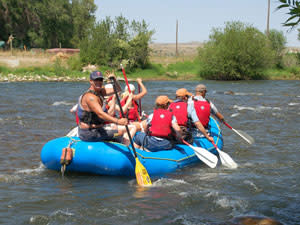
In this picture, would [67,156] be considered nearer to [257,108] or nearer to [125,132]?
[125,132]

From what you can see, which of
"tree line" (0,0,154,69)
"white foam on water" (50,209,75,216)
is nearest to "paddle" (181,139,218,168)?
"white foam on water" (50,209,75,216)

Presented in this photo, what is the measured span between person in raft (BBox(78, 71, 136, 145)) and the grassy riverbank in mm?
25659

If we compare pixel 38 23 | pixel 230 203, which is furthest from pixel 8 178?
pixel 38 23

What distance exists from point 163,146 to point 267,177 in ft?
5.42

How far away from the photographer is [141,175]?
5727 millimetres

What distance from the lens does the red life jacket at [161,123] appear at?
617 centimetres

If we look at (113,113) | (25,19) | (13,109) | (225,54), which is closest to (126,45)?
(225,54)

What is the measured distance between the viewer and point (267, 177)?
6320 millimetres

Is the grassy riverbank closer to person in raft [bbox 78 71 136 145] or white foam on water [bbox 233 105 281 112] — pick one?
white foam on water [bbox 233 105 281 112]

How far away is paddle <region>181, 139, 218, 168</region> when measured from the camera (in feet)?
21.6

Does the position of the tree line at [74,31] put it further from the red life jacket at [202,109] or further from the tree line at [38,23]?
the red life jacket at [202,109]

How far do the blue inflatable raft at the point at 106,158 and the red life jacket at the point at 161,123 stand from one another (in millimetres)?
300

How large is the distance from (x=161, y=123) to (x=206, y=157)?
999mm

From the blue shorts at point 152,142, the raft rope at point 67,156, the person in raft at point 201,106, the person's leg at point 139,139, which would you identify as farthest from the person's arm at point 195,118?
the raft rope at point 67,156
